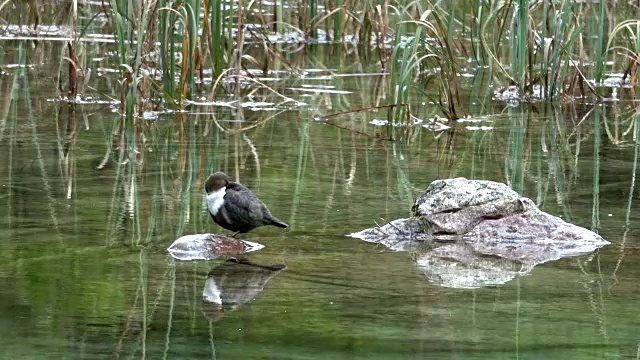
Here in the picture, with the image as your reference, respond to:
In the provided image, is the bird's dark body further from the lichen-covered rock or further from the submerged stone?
the lichen-covered rock

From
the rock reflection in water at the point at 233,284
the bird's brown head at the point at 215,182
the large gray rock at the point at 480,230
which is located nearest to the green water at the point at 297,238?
the rock reflection in water at the point at 233,284

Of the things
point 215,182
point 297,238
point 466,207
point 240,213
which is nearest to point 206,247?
point 240,213

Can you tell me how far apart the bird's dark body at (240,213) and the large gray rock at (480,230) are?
1.60 feet

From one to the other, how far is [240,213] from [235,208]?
0.03m

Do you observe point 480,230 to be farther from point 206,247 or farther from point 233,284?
point 233,284

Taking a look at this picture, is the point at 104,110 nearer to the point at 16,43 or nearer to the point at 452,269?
the point at 16,43

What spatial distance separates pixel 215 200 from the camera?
18.0ft

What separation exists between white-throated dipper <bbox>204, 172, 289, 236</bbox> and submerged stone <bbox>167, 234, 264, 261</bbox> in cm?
8

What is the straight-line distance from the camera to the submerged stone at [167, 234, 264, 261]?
207 inches

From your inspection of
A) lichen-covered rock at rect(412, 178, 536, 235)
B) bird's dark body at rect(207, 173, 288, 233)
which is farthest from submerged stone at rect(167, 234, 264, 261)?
lichen-covered rock at rect(412, 178, 536, 235)

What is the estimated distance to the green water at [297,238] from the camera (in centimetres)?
409

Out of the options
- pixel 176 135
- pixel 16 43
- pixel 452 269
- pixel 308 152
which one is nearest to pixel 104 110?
pixel 176 135

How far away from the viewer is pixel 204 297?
4590 mm

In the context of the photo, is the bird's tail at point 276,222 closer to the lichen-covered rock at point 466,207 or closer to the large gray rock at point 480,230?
the large gray rock at point 480,230
